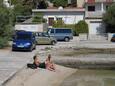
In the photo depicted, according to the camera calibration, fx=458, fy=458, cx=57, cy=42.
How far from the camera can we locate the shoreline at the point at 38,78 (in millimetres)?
23597

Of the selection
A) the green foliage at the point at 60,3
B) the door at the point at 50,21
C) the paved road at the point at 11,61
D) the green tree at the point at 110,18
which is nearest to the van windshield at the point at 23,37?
the paved road at the point at 11,61

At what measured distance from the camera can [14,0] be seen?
80.3 metres

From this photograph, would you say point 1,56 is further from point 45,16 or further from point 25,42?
point 45,16

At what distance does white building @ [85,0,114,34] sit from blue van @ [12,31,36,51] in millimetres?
29563

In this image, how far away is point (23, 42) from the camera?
134 feet

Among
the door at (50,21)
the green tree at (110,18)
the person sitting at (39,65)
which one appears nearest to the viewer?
the person sitting at (39,65)

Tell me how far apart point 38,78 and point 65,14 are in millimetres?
47964

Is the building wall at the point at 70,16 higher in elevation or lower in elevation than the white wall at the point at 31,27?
higher

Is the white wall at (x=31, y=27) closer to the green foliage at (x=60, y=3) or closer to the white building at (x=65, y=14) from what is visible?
the white building at (x=65, y=14)

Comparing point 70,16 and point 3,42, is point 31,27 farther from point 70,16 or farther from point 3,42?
point 3,42

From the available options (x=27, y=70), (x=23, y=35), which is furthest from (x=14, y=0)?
(x=27, y=70)

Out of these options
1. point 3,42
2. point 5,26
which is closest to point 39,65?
point 3,42

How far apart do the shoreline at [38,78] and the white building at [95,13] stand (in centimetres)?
4081

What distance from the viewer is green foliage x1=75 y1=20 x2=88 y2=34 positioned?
66562 mm
